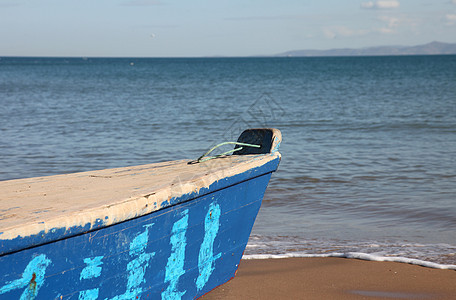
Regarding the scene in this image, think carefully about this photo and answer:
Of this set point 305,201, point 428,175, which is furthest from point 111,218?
point 428,175

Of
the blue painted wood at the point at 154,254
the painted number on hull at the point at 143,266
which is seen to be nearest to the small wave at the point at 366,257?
the blue painted wood at the point at 154,254

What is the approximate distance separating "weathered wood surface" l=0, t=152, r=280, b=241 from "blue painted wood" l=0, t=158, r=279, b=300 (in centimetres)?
6

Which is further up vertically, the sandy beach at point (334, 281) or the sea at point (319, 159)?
the sandy beach at point (334, 281)

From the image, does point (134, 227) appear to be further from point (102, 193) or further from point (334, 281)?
point (334, 281)

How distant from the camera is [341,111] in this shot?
56.3 feet

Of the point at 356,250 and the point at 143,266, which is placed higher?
the point at 143,266

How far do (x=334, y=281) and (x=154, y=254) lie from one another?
1601 millimetres

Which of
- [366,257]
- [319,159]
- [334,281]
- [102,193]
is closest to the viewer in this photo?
[102,193]

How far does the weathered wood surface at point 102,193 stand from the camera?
6.82ft

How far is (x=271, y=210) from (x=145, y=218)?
11.2 ft

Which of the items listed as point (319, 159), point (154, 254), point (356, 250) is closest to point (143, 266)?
point (154, 254)

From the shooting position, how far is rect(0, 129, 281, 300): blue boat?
6.70 ft

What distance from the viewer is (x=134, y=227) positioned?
7.97 feet

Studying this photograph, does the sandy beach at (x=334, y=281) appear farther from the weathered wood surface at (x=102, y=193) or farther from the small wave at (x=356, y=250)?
the weathered wood surface at (x=102, y=193)
